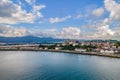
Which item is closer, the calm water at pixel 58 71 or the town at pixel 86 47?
the calm water at pixel 58 71

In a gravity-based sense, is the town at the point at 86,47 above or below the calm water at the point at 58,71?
above

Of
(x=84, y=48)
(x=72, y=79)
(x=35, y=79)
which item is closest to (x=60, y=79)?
(x=72, y=79)

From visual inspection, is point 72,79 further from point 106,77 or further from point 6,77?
point 6,77

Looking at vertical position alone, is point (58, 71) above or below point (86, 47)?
below

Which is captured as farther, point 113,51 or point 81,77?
point 113,51

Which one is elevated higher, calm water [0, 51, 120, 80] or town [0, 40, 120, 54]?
town [0, 40, 120, 54]

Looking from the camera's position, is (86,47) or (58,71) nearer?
(58,71)

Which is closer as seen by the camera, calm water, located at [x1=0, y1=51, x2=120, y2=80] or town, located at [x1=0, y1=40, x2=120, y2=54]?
calm water, located at [x1=0, y1=51, x2=120, y2=80]

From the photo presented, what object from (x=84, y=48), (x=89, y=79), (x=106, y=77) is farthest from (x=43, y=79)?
(x=84, y=48)

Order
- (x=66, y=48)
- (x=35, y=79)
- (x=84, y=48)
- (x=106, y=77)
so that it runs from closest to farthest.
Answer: (x=35, y=79) < (x=106, y=77) < (x=84, y=48) < (x=66, y=48)

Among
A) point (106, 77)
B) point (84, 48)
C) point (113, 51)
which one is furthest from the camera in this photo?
point (84, 48)
